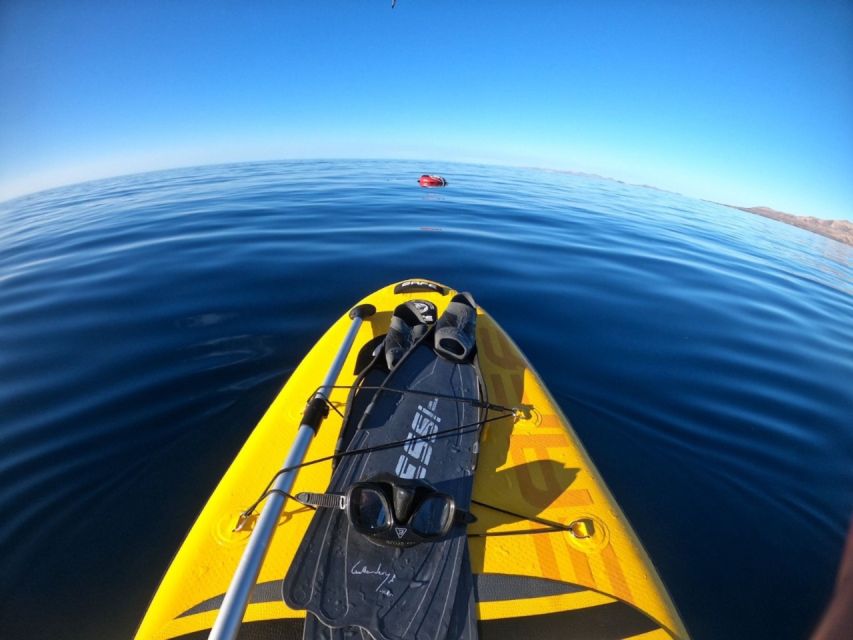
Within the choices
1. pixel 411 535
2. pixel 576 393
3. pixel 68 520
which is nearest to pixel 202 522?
pixel 411 535

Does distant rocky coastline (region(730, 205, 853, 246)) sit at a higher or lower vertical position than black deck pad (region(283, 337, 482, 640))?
higher

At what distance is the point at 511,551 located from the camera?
1.92 m

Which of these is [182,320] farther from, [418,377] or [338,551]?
[338,551]

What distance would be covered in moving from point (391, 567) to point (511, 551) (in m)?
0.70

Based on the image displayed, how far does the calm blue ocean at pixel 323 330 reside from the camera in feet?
8.45

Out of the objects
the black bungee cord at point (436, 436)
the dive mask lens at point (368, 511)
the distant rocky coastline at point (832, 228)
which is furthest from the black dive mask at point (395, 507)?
the distant rocky coastline at point (832, 228)

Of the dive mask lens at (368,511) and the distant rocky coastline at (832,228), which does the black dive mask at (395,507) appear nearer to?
the dive mask lens at (368,511)

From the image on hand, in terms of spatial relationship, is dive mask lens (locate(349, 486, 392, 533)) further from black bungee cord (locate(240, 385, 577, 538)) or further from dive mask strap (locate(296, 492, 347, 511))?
black bungee cord (locate(240, 385, 577, 538))

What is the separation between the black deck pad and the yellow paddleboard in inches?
4.8

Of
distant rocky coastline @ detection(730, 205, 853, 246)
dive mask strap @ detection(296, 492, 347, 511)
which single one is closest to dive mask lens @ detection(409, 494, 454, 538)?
dive mask strap @ detection(296, 492, 347, 511)

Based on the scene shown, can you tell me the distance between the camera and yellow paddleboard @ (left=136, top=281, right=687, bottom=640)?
1625 mm

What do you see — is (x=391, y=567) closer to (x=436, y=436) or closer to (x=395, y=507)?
(x=395, y=507)

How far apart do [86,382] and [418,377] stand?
4.36m

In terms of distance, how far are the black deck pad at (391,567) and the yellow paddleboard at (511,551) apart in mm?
121
